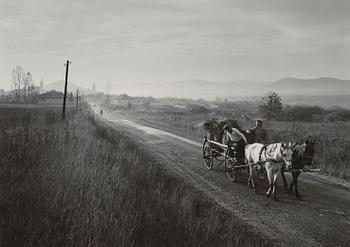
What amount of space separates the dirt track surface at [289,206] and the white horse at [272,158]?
0.65 meters

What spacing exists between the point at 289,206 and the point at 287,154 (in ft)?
4.67

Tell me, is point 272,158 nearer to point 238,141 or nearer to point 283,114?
point 238,141

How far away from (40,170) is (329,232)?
606cm

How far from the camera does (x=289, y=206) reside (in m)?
8.38

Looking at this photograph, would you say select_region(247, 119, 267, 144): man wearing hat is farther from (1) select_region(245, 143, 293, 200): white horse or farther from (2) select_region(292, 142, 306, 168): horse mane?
(2) select_region(292, 142, 306, 168): horse mane

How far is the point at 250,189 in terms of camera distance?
32.9 ft

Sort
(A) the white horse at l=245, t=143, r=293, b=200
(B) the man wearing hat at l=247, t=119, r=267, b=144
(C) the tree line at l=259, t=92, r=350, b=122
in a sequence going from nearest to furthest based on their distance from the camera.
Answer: (A) the white horse at l=245, t=143, r=293, b=200 → (B) the man wearing hat at l=247, t=119, r=267, b=144 → (C) the tree line at l=259, t=92, r=350, b=122

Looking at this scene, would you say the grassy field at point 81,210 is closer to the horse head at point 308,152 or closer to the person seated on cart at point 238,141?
the horse head at point 308,152

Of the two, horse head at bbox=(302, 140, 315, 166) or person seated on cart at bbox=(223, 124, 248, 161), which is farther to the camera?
person seated on cart at bbox=(223, 124, 248, 161)

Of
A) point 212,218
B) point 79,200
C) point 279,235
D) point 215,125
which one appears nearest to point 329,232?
point 279,235

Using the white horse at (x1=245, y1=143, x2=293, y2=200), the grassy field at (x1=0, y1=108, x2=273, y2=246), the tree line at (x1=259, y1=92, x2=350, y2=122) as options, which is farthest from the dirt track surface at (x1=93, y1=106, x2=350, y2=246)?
the tree line at (x1=259, y1=92, x2=350, y2=122)

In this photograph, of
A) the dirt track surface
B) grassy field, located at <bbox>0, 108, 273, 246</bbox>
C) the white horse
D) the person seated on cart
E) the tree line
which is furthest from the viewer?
the tree line

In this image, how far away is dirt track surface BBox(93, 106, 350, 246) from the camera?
6625mm

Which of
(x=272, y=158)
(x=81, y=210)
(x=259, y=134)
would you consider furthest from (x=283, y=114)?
(x=81, y=210)
